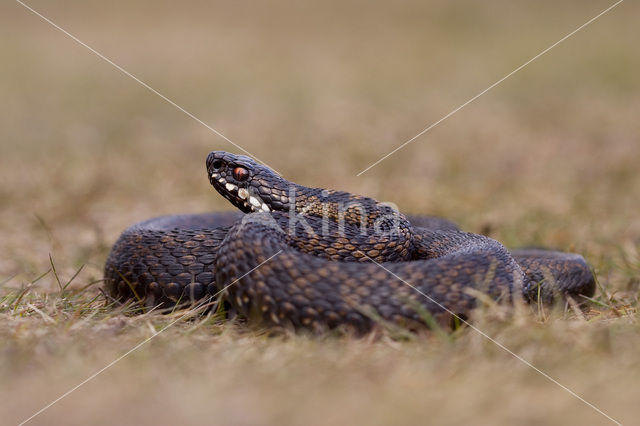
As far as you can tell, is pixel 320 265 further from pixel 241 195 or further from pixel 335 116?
pixel 335 116

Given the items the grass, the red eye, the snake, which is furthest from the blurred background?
the red eye

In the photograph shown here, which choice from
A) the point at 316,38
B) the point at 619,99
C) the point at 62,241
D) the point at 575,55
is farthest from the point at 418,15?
the point at 62,241

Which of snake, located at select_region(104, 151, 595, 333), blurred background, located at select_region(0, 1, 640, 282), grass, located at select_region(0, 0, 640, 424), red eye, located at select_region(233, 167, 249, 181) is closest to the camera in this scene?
grass, located at select_region(0, 0, 640, 424)

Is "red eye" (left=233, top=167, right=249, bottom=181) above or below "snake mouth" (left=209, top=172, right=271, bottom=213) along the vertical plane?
above

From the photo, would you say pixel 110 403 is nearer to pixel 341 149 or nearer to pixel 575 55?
pixel 341 149

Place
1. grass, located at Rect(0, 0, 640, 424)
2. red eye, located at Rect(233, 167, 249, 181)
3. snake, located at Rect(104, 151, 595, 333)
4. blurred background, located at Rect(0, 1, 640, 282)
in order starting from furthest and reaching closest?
blurred background, located at Rect(0, 1, 640, 282), red eye, located at Rect(233, 167, 249, 181), snake, located at Rect(104, 151, 595, 333), grass, located at Rect(0, 0, 640, 424)

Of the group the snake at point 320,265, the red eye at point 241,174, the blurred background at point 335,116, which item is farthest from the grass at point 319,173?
the red eye at point 241,174

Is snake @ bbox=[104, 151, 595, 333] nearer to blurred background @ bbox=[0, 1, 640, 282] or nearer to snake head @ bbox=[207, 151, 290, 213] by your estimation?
snake head @ bbox=[207, 151, 290, 213]
